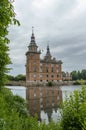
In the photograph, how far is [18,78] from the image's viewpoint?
141 metres

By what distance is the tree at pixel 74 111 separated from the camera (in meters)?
7.24

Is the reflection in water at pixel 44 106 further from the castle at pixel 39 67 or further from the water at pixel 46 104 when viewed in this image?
the castle at pixel 39 67

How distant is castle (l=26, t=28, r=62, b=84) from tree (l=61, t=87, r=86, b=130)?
10782cm

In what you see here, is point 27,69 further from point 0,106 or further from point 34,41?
point 0,106

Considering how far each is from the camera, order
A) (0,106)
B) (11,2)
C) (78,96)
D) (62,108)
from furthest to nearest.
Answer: (0,106) → (62,108) → (78,96) → (11,2)

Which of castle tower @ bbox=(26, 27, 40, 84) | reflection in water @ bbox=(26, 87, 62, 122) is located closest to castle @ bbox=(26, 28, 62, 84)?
castle tower @ bbox=(26, 27, 40, 84)

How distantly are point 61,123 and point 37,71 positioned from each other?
112943mm

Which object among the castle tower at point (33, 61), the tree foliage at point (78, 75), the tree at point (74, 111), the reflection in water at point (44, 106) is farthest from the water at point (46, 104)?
the tree foliage at point (78, 75)

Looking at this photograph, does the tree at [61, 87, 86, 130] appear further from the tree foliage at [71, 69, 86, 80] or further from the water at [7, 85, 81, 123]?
the tree foliage at [71, 69, 86, 80]

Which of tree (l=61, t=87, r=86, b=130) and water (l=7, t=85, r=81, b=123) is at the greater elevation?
tree (l=61, t=87, r=86, b=130)

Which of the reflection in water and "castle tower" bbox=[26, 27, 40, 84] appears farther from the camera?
"castle tower" bbox=[26, 27, 40, 84]

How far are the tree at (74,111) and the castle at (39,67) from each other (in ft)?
354

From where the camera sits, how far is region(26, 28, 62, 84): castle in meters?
119

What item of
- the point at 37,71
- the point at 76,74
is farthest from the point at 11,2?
the point at 76,74
